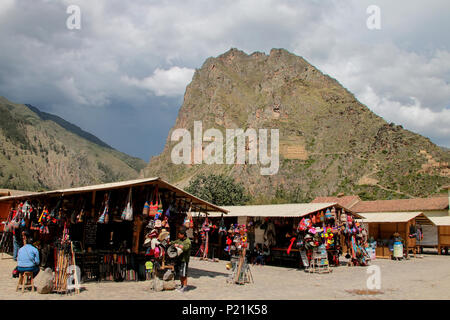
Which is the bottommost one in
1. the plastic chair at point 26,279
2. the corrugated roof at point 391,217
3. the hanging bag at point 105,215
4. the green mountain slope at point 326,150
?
the plastic chair at point 26,279

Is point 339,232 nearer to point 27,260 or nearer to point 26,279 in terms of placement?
point 26,279

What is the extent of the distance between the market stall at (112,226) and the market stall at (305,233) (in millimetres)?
4091

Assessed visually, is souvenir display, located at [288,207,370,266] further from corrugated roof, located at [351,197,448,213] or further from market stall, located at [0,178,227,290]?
corrugated roof, located at [351,197,448,213]

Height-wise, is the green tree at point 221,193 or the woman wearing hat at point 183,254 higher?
the green tree at point 221,193

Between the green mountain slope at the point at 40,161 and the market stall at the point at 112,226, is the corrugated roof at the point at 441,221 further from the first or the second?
the green mountain slope at the point at 40,161

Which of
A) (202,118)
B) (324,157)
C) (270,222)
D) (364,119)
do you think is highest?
(202,118)

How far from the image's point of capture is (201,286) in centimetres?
1066

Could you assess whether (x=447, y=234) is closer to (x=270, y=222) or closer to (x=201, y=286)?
(x=270, y=222)

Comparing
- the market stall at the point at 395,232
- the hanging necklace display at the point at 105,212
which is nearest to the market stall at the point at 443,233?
the market stall at the point at 395,232

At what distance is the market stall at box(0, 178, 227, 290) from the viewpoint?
32.9 feet

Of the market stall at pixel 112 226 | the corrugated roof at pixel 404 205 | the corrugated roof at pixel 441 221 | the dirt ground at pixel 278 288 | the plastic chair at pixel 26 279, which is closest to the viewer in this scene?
the plastic chair at pixel 26 279

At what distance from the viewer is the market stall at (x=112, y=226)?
32.9ft
